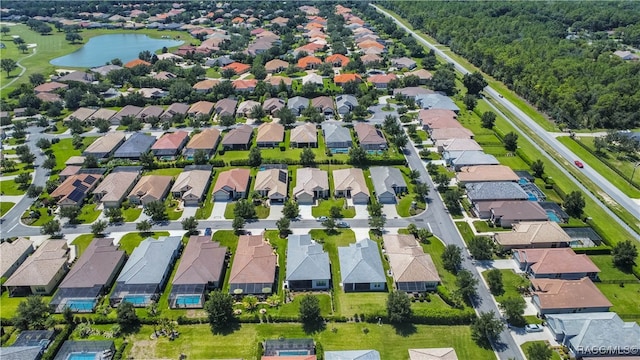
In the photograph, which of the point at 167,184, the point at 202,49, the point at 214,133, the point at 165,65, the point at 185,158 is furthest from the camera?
the point at 202,49

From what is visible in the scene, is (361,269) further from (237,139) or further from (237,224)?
(237,139)

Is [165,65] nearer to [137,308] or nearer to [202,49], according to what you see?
[202,49]

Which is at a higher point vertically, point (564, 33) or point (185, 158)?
point (564, 33)

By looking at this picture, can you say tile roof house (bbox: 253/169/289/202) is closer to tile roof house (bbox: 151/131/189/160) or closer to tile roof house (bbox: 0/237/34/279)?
tile roof house (bbox: 151/131/189/160)

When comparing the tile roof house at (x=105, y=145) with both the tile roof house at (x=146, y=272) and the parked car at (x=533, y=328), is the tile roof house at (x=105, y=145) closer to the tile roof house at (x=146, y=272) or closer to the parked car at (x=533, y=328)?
the tile roof house at (x=146, y=272)

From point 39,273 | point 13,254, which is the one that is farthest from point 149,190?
point 39,273

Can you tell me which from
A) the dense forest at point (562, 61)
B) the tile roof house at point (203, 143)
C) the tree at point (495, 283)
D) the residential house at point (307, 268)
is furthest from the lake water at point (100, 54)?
the tree at point (495, 283)

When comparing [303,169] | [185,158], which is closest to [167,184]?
[185,158]
